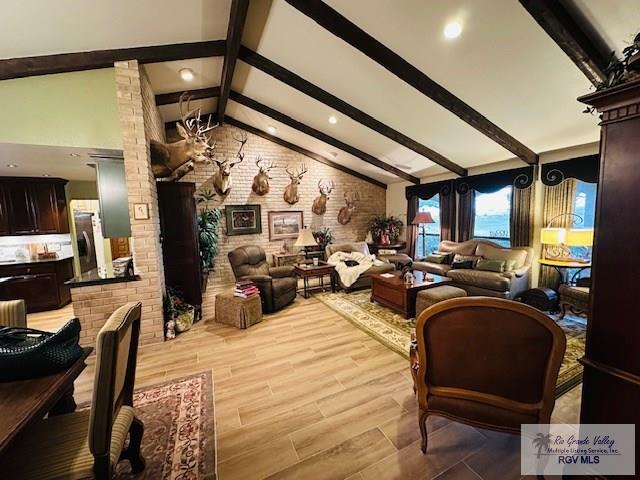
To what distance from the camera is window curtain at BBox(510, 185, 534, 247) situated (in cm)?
466

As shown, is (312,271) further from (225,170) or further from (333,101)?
(333,101)

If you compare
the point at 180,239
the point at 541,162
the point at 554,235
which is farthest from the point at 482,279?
the point at 180,239

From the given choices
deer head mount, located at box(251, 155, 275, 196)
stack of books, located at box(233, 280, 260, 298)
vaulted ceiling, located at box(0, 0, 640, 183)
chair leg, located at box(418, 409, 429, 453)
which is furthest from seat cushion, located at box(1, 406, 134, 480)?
deer head mount, located at box(251, 155, 275, 196)

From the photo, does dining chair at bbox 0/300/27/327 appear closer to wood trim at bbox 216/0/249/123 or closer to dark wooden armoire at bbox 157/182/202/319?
dark wooden armoire at bbox 157/182/202/319

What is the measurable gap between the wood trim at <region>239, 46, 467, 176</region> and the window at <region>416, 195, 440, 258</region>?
131 centimetres

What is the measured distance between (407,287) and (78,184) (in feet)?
20.5

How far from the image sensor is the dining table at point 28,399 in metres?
0.94

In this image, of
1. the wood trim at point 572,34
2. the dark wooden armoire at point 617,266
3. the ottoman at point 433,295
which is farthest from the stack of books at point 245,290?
the wood trim at point 572,34

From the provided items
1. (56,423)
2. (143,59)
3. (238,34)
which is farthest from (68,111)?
(56,423)

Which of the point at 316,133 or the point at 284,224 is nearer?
the point at 316,133

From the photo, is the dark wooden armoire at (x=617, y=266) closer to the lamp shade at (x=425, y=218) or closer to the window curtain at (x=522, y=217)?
the window curtain at (x=522, y=217)

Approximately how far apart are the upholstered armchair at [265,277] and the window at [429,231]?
371cm

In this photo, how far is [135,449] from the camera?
1538 mm

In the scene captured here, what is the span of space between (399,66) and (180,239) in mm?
3623
